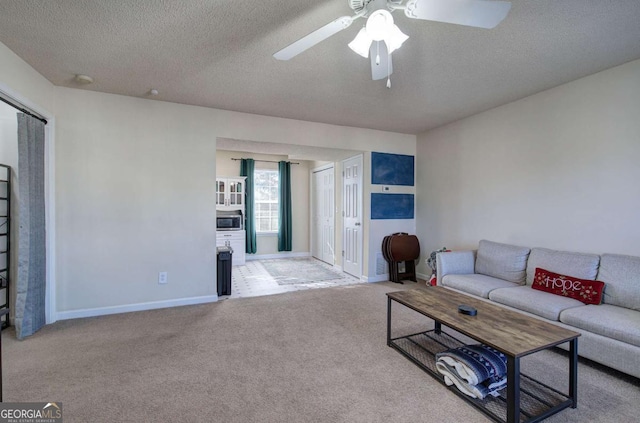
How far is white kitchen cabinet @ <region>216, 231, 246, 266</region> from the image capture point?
6.01 meters

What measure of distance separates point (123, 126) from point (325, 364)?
333 centimetres

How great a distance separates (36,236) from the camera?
109 inches

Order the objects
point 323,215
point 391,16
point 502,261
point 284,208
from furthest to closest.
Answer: point 284,208
point 323,215
point 502,261
point 391,16

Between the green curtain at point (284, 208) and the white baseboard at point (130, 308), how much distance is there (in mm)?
3275

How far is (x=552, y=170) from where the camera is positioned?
3121 millimetres

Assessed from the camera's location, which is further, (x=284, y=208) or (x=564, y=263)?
(x=284, y=208)

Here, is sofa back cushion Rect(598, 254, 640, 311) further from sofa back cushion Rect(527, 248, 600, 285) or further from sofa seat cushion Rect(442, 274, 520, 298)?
sofa seat cushion Rect(442, 274, 520, 298)

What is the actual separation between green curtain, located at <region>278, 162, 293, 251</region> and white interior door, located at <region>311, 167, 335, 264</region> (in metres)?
0.59

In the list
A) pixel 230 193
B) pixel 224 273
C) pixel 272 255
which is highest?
pixel 230 193

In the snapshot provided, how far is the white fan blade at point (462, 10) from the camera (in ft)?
4.56

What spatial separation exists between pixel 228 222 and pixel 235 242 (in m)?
0.45

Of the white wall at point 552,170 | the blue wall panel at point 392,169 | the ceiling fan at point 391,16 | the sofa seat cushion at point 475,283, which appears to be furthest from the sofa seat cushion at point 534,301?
the blue wall panel at point 392,169

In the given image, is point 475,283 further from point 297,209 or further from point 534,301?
point 297,209

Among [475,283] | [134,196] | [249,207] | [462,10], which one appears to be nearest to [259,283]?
[134,196]
